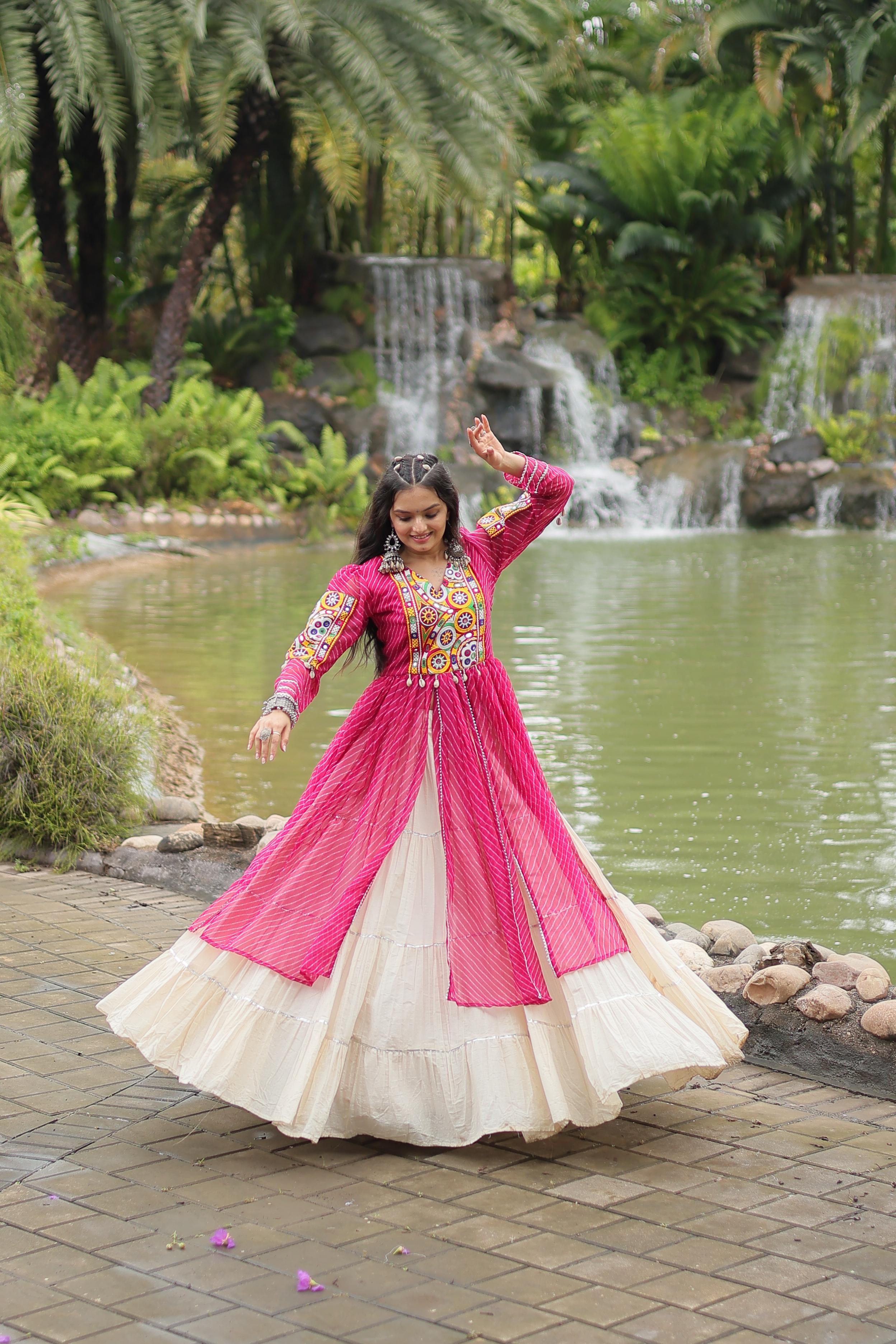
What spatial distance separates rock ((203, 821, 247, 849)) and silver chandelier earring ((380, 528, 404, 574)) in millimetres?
2479

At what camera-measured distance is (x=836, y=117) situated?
29.6 m

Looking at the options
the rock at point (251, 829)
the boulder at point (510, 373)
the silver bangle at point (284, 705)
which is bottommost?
the rock at point (251, 829)

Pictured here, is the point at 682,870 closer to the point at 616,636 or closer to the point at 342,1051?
the point at 342,1051

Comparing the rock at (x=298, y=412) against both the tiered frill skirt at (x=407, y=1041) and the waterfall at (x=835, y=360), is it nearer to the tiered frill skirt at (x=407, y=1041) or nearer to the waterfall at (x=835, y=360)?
the waterfall at (x=835, y=360)

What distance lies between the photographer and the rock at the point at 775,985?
4117mm

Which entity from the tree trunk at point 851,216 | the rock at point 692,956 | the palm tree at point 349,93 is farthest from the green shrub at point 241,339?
the rock at point 692,956

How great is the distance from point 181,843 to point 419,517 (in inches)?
106

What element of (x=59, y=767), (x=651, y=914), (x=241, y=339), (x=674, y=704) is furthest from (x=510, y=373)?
(x=651, y=914)

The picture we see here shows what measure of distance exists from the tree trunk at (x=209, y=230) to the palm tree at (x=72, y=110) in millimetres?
1455

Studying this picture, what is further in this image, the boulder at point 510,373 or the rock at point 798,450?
the boulder at point 510,373

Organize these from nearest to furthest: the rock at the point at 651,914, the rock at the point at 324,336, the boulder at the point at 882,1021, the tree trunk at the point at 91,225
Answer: the boulder at the point at 882,1021 → the rock at the point at 651,914 → the tree trunk at the point at 91,225 → the rock at the point at 324,336

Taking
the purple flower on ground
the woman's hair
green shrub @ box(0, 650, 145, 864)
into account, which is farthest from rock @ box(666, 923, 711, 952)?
green shrub @ box(0, 650, 145, 864)

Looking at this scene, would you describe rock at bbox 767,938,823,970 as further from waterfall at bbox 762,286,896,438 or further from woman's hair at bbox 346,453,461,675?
waterfall at bbox 762,286,896,438

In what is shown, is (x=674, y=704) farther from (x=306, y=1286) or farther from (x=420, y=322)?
(x=420, y=322)
